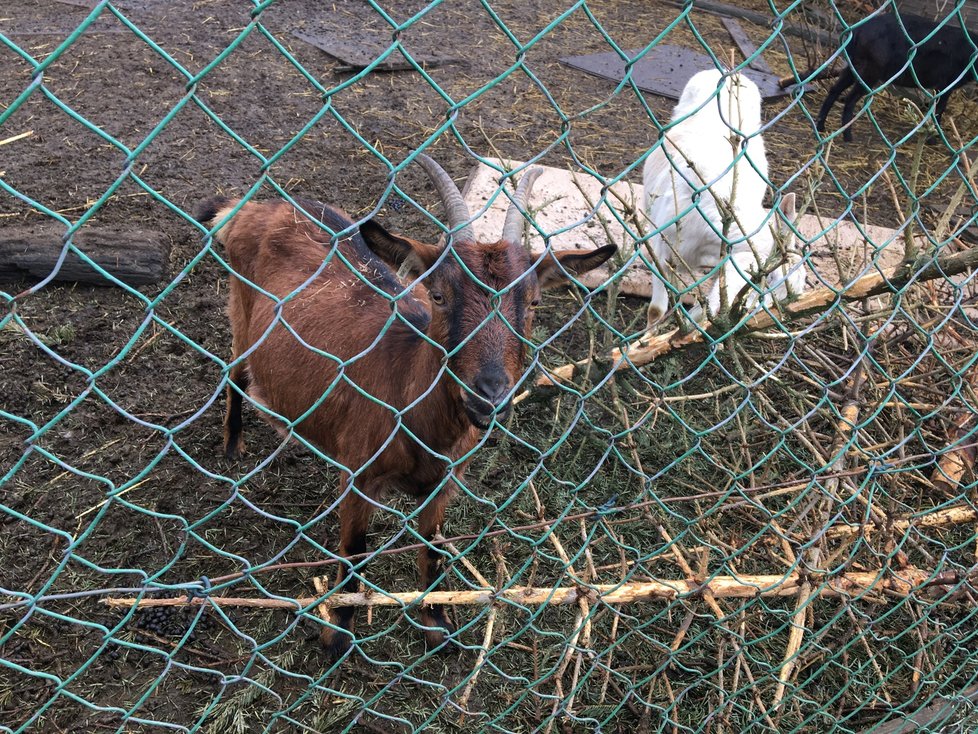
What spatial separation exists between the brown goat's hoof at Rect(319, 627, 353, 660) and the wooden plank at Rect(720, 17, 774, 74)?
24.3 ft

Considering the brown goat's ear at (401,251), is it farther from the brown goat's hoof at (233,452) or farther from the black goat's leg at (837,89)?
the black goat's leg at (837,89)

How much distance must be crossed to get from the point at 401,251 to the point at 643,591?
1263 millimetres

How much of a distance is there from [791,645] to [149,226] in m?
4.19

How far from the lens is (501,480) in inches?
152

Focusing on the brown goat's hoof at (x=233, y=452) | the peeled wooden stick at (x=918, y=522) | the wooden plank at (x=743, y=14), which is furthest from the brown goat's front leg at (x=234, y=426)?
the wooden plank at (x=743, y=14)

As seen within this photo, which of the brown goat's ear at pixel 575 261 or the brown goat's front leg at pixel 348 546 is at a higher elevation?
the brown goat's ear at pixel 575 261

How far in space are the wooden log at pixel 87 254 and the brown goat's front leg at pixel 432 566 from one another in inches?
91.0

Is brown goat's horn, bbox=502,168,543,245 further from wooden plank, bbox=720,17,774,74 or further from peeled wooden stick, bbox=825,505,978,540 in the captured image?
wooden plank, bbox=720,17,774,74

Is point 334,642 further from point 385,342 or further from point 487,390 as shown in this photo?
point 487,390

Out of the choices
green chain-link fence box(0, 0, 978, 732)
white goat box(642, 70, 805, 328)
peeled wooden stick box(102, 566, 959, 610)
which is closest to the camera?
green chain-link fence box(0, 0, 978, 732)

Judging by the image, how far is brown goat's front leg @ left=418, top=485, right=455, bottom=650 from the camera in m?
3.07

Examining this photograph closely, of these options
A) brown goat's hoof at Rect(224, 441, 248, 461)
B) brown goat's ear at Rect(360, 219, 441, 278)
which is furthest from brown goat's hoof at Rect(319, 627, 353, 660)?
brown goat's ear at Rect(360, 219, 441, 278)

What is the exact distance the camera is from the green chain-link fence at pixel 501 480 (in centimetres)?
216

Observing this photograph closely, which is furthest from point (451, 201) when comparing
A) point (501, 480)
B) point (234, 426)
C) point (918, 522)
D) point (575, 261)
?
point (918, 522)
